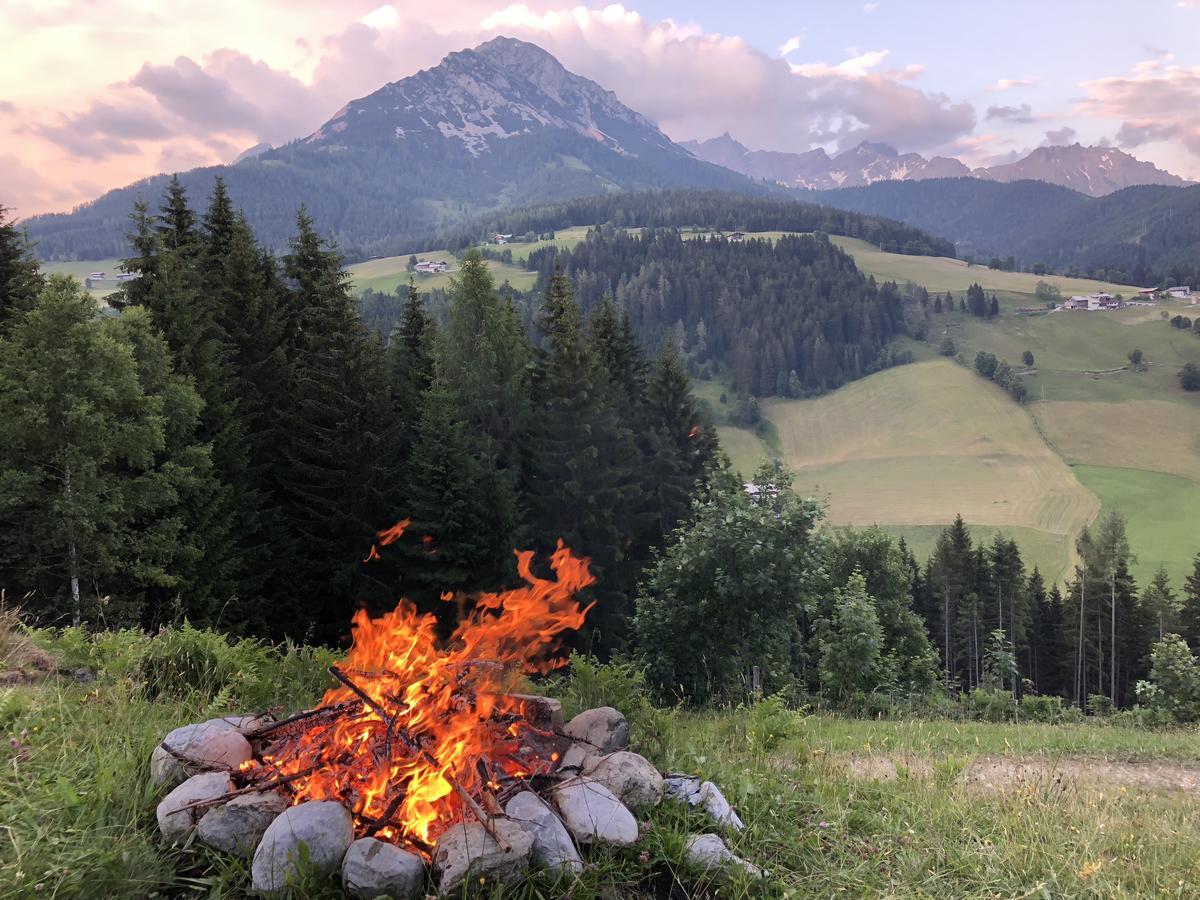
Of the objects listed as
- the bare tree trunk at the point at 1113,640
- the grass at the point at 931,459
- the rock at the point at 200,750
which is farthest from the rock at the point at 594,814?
the grass at the point at 931,459

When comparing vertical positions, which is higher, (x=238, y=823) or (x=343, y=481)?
(x=238, y=823)

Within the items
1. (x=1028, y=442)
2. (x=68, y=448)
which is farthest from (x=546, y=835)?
(x=1028, y=442)

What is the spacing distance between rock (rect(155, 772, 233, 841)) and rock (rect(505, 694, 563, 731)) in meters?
2.60

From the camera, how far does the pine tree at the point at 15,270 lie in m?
24.6

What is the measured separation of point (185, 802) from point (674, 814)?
3.87 meters

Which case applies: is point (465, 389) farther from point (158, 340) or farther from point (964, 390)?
point (964, 390)

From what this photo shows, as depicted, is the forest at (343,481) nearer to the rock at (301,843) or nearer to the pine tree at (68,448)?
the pine tree at (68,448)

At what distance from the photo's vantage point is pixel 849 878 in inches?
205

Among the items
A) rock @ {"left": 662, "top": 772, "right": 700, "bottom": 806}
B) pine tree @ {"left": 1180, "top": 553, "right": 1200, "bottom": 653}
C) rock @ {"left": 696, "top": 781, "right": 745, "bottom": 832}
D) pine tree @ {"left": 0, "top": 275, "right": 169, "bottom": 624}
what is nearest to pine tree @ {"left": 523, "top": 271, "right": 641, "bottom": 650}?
pine tree @ {"left": 0, "top": 275, "right": 169, "bottom": 624}

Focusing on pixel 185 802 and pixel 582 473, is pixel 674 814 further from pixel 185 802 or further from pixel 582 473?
pixel 582 473

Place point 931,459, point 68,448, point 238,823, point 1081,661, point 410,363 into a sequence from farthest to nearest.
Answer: point 931,459, point 1081,661, point 410,363, point 68,448, point 238,823

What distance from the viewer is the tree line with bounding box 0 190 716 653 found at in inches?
776

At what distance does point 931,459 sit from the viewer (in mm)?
142375

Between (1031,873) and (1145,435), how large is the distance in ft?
586
